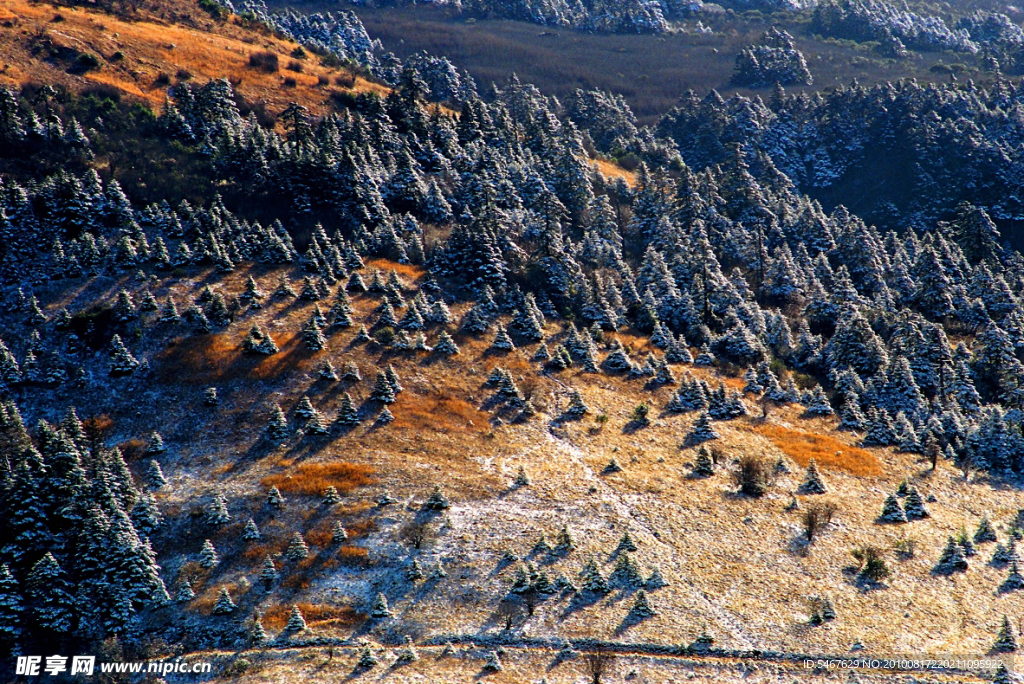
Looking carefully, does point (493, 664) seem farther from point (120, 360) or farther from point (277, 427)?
point (120, 360)

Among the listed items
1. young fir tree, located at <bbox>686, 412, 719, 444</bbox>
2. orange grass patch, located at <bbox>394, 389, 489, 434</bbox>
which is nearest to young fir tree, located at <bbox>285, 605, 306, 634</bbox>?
orange grass patch, located at <bbox>394, 389, 489, 434</bbox>

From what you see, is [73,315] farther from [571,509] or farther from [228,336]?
[571,509]

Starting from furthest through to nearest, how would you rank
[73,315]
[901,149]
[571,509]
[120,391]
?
[901,149] → [73,315] → [120,391] → [571,509]

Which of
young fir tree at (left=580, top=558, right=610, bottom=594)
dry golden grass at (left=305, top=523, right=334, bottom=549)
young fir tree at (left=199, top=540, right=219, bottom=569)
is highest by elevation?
young fir tree at (left=580, top=558, right=610, bottom=594)

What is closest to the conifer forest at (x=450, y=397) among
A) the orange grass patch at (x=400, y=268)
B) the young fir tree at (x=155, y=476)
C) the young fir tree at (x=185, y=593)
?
the young fir tree at (x=185, y=593)

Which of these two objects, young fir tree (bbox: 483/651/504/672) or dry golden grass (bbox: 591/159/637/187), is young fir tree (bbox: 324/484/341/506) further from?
dry golden grass (bbox: 591/159/637/187)

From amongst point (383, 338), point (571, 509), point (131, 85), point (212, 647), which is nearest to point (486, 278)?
point (383, 338)
